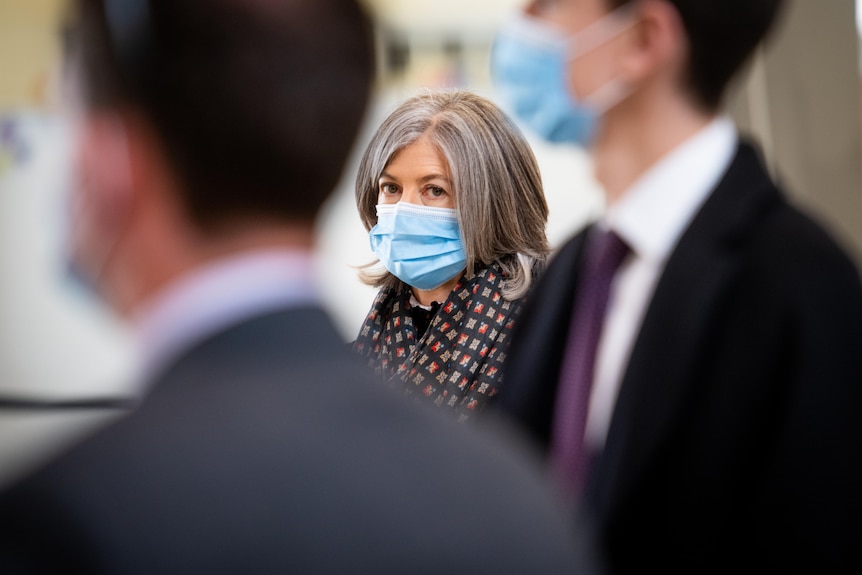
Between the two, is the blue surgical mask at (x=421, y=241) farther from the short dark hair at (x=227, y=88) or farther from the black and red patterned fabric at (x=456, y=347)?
the short dark hair at (x=227, y=88)

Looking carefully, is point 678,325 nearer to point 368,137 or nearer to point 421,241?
point 421,241

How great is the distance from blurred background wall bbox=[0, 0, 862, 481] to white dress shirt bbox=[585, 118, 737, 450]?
349 millimetres

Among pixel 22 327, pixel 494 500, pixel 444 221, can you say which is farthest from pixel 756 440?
pixel 22 327

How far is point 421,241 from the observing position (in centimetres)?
169

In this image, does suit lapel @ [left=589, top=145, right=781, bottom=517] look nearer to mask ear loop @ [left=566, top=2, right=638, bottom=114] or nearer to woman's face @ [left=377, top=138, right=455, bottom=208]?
mask ear loop @ [left=566, top=2, right=638, bottom=114]

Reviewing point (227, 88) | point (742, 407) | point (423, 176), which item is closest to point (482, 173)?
point (423, 176)

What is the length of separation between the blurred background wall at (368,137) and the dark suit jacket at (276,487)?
27.9 inches

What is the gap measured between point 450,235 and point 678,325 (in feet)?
2.66

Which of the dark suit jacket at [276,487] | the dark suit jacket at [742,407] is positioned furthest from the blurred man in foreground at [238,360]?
the dark suit jacket at [742,407]

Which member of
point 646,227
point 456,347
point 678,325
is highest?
point 646,227

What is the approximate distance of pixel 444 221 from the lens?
168 cm

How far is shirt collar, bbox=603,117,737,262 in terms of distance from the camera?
983mm

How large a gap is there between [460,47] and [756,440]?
46.1 inches

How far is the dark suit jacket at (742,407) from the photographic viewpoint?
83cm
